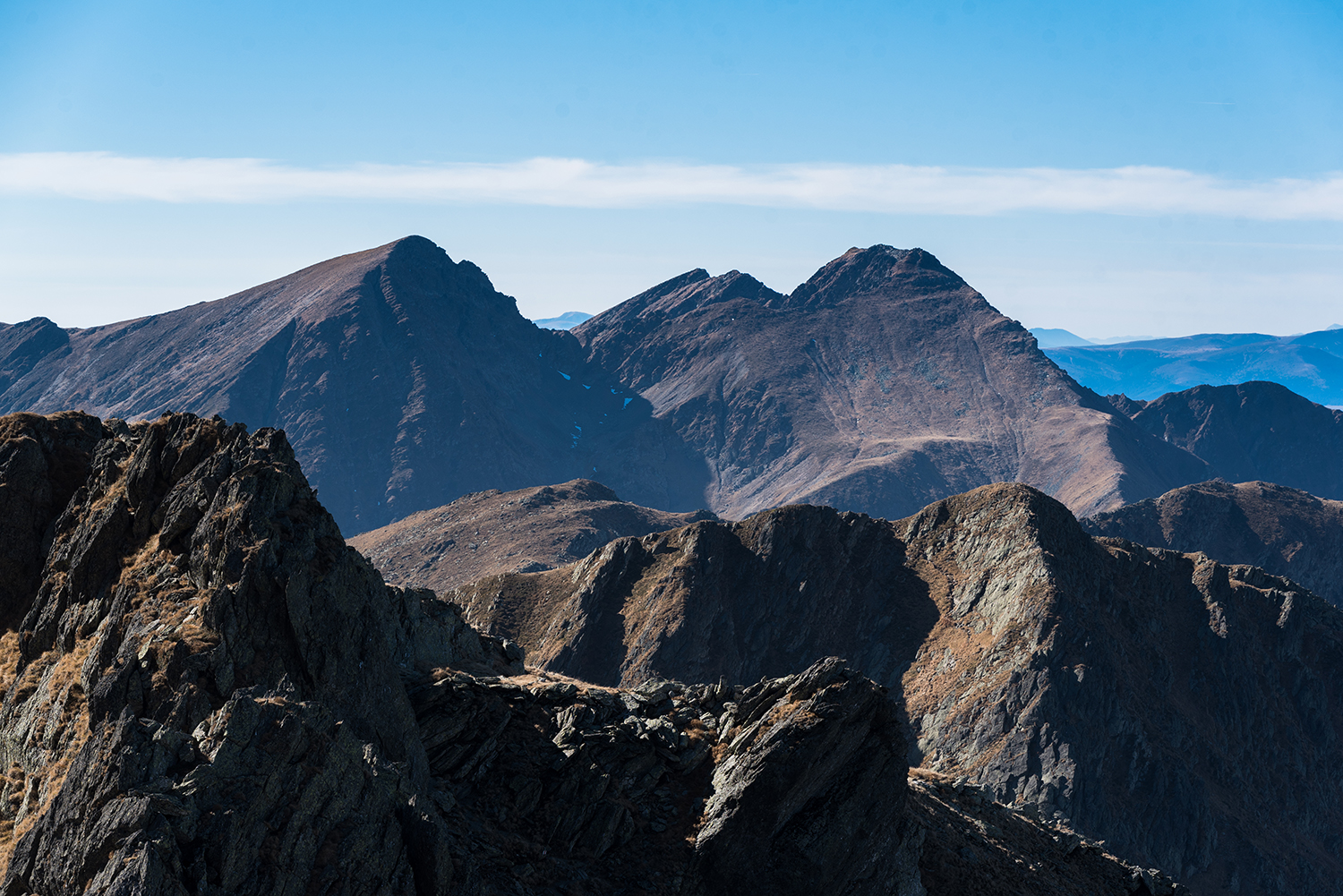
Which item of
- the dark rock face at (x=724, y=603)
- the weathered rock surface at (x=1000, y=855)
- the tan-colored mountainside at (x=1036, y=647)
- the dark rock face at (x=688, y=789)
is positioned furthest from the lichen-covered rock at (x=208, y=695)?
the dark rock face at (x=724, y=603)

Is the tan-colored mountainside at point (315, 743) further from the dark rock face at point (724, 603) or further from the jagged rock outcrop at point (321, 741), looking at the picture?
the dark rock face at point (724, 603)

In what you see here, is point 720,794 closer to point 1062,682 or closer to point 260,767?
point 260,767

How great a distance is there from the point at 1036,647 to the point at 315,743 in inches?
4485

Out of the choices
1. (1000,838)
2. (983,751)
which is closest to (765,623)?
(983,751)

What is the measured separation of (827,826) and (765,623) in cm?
11615

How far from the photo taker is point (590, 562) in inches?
6093

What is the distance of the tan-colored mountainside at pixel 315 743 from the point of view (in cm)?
2972

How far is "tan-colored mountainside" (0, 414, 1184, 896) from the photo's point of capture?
2972 centimetres

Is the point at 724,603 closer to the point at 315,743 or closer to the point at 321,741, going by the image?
the point at 321,741

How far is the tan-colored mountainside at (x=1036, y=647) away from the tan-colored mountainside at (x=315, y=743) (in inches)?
3345

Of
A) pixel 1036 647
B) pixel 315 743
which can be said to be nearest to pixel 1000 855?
pixel 315 743

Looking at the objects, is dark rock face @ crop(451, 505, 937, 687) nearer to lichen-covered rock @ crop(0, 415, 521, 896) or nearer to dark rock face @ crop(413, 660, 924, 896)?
lichen-covered rock @ crop(0, 415, 521, 896)

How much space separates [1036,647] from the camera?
13038 centimetres

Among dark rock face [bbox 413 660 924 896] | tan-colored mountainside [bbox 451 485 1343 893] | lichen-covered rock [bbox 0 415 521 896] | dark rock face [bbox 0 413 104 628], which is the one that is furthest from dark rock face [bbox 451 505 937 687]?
dark rock face [bbox 413 660 924 896]
